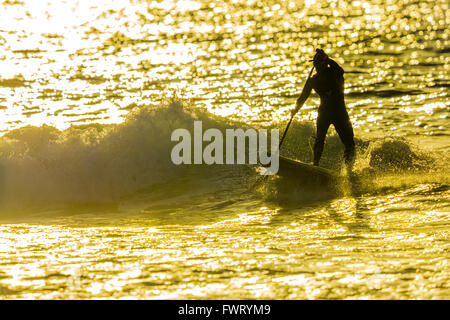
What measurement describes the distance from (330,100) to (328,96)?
8 centimetres

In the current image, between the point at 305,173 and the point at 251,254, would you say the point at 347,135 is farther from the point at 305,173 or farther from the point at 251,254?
the point at 251,254

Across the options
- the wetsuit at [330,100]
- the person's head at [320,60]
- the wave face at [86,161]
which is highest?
the person's head at [320,60]

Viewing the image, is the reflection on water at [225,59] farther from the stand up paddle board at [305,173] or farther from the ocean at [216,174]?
the stand up paddle board at [305,173]

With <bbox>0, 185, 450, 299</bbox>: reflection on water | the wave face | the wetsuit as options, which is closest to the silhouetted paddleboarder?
the wetsuit

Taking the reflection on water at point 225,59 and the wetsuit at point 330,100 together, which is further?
the reflection on water at point 225,59

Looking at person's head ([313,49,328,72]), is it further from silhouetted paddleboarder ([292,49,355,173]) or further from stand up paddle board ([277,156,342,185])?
stand up paddle board ([277,156,342,185])

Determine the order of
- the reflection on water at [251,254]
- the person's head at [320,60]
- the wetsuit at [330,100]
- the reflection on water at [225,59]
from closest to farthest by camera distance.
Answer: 1. the reflection on water at [251,254]
2. the person's head at [320,60]
3. the wetsuit at [330,100]
4. the reflection on water at [225,59]

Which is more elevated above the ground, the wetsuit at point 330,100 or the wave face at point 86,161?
the wetsuit at point 330,100

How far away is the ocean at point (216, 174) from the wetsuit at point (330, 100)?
1.24ft

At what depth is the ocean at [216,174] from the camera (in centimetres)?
866

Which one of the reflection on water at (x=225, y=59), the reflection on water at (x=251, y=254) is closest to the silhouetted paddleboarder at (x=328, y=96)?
the reflection on water at (x=251, y=254)

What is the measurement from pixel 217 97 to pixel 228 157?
708cm

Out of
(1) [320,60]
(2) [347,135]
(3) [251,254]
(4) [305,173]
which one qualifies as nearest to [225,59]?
(2) [347,135]

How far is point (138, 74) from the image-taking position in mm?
28781
